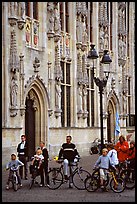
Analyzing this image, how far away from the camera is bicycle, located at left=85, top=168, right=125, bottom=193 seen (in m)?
15.8

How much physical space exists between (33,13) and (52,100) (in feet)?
15.6

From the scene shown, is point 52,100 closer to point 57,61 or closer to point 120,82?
point 57,61

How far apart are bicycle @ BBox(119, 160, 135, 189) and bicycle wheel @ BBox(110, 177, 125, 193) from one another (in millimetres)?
443

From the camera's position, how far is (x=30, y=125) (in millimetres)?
28203

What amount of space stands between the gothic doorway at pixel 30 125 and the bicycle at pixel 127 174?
10.6 meters

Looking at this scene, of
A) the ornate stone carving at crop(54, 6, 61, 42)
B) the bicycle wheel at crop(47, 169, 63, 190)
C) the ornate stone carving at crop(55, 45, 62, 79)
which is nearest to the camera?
the bicycle wheel at crop(47, 169, 63, 190)

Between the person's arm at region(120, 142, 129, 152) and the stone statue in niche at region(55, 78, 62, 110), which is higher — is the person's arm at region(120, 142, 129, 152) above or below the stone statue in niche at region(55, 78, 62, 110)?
below

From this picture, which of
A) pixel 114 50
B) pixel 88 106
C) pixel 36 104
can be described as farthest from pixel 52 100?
pixel 114 50

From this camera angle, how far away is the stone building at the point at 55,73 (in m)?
25.0

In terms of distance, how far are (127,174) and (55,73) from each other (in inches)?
530

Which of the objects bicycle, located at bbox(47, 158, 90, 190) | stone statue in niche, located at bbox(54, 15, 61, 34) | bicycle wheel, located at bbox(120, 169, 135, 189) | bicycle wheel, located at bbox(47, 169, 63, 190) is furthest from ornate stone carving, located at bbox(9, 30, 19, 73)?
bicycle wheel, located at bbox(120, 169, 135, 189)

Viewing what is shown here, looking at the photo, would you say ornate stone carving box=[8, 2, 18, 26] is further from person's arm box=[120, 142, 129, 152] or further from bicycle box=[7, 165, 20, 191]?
bicycle box=[7, 165, 20, 191]

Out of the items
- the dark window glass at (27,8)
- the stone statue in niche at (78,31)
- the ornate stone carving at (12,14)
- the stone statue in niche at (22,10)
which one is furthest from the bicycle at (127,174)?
the stone statue in niche at (78,31)

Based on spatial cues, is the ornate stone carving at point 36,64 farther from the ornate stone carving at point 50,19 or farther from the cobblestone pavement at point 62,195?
the cobblestone pavement at point 62,195
